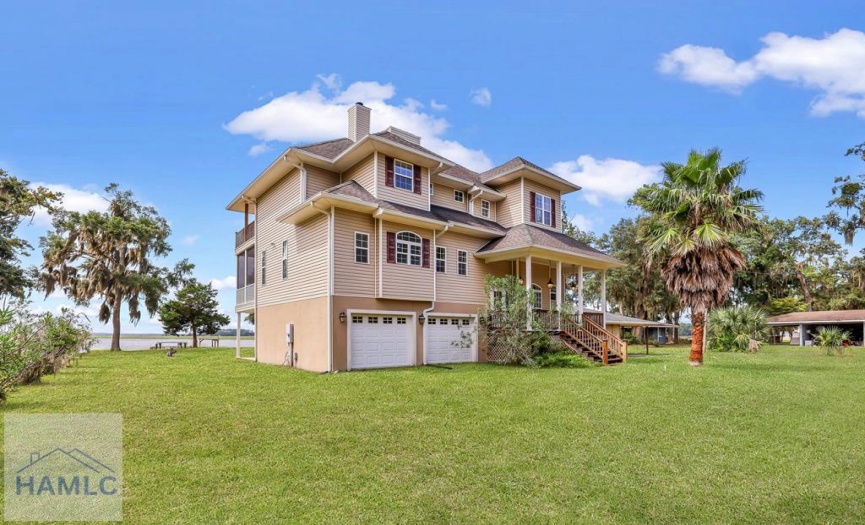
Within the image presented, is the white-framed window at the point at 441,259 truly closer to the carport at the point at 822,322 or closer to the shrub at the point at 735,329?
the shrub at the point at 735,329

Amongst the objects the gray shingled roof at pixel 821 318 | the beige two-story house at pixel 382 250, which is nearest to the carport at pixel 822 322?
the gray shingled roof at pixel 821 318

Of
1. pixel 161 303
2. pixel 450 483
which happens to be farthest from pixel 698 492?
pixel 161 303

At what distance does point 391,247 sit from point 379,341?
3226mm

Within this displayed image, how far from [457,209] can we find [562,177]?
557 cm

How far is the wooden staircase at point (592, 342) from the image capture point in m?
16.5

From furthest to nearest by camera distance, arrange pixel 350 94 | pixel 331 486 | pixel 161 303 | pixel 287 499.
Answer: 1. pixel 161 303
2. pixel 350 94
3. pixel 331 486
4. pixel 287 499

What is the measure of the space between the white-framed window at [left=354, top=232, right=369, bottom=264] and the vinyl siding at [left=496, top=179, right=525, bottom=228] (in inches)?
301

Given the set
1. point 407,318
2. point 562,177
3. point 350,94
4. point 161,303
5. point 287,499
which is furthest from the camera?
point 161,303

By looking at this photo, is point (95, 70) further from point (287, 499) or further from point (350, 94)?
point (287, 499)

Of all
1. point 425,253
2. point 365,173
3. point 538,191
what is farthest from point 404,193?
point 538,191

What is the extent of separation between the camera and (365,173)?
1605cm

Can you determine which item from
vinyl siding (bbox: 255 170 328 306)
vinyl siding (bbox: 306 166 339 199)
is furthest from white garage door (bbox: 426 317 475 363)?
vinyl siding (bbox: 306 166 339 199)

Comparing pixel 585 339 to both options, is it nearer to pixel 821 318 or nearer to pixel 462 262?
pixel 462 262

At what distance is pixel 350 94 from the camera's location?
18734 millimetres
